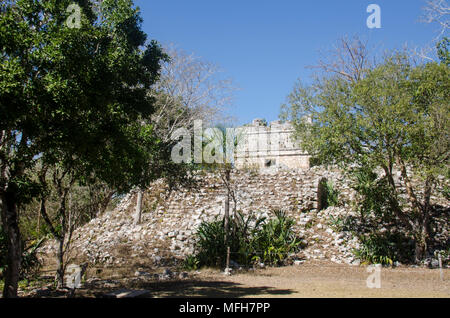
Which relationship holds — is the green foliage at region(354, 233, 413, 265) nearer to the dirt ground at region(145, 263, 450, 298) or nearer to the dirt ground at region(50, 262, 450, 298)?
the dirt ground at region(50, 262, 450, 298)

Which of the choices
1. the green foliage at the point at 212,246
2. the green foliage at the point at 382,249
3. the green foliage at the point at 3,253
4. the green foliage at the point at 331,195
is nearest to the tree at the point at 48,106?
the green foliage at the point at 3,253

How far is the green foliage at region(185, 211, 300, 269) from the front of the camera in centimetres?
1227

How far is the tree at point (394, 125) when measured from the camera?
36.2 feet

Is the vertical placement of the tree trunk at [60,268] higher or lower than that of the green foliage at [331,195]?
lower

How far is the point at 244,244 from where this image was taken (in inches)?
499

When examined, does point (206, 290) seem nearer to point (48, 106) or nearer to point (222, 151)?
point (48, 106)

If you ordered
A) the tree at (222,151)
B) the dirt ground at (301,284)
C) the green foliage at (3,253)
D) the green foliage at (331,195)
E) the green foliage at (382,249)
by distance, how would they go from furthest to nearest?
1. the green foliage at (331,195)
2. the tree at (222,151)
3. the green foliage at (382,249)
4. the green foliage at (3,253)
5. the dirt ground at (301,284)

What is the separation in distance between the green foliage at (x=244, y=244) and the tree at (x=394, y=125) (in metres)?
3.20

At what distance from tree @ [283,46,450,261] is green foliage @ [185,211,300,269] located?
320 centimetres

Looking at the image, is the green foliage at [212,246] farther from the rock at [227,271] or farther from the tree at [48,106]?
the tree at [48,106]

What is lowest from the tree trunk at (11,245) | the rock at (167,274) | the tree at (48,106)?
the rock at (167,274)

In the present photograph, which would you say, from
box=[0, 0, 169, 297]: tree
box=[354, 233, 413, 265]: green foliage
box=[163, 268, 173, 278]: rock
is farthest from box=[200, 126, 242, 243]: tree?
box=[0, 0, 169, 297]: tree
